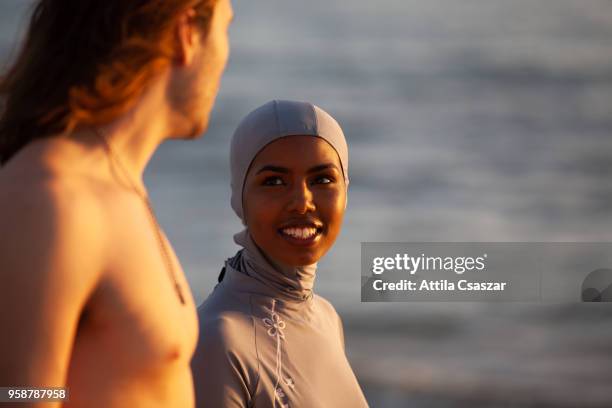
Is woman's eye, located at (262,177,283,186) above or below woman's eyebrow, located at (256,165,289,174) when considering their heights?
below

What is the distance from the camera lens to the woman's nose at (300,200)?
96.8 inches

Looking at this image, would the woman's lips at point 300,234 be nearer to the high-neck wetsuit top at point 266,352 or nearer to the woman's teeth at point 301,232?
the woman's teeth at point 301,232

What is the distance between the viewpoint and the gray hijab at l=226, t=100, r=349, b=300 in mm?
2537

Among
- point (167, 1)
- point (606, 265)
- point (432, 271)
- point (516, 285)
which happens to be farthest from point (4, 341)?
point (606, 265)

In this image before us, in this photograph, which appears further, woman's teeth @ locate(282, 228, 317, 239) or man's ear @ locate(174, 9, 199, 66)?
woman's teeth @ locate(282, 228, 317, 239)

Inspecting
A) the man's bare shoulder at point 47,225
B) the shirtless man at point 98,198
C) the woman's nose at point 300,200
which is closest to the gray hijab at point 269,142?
the woman's nose at point 300,200

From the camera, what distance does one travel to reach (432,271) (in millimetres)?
4516

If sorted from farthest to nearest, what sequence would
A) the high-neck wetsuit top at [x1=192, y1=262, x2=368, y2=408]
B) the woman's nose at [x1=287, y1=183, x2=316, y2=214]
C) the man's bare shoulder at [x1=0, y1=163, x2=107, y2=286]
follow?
the woman's nose at [x1=287, y1=183, x2=316, y2=214], the high-neck wetsuit top at [x1=192, y1=262, x2=368, y2=408], the man's bare shoulder at [x1=0, y1=163, x2=107, y2=286]

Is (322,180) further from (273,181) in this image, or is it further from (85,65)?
(85,65)

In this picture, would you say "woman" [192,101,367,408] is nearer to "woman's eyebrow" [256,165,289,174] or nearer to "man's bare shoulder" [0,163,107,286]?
"woman's eyebrow" [256,165,289,174]

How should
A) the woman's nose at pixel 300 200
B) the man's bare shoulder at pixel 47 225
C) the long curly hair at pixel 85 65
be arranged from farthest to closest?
the woman's nose at pixel 300 200 → the long curly hair at pixel 85 65 → the man's bare shoulder at pixel 47 225

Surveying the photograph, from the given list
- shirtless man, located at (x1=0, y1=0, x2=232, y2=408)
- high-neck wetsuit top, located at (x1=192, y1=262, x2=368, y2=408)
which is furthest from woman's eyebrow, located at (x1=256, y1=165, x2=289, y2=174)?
shirtless man, located at (x1=0, y1=0, x2=232, y2=408)

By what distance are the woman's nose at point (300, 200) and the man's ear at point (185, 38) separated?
1.01 meters

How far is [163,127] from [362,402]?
1.28 meters
